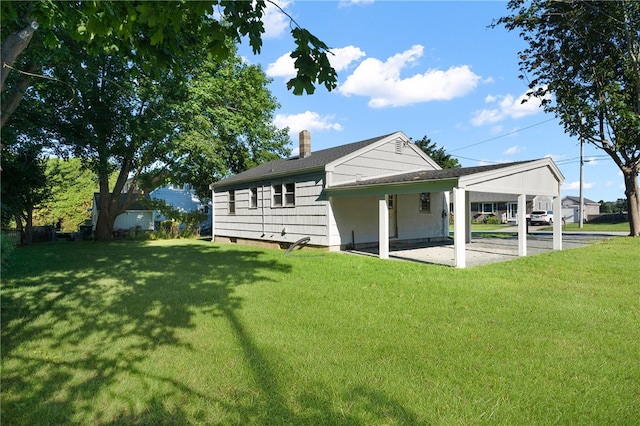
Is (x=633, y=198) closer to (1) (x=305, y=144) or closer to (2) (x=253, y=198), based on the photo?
(1) (x=305, y=144)

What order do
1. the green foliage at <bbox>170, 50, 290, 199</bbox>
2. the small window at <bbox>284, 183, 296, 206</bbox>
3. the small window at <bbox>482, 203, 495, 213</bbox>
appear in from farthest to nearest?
1. the small window at <bbox>482, 203, 495, 213</bbox>
2. the green foliage at <bbox>170, 50, 290, 199</bbox>
3. the small window at <bbox>284, 183, 296, 206</bbox>

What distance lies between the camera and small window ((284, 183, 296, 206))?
560 inches

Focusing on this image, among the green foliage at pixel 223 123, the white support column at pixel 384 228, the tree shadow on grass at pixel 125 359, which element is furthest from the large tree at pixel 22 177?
the white support column at pixel 384 228

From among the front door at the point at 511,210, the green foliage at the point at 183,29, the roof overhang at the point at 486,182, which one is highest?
the green foliage at the point at 183,29

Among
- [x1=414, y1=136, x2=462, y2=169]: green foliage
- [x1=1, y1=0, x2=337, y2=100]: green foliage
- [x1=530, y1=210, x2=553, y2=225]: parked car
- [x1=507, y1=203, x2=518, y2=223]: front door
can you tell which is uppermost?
[x1=414, y1=136, x2=462, y2=169]: green foliage

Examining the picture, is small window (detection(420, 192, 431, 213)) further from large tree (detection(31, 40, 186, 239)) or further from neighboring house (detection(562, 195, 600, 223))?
neighboring house (detection(562, 195, 600, 223))

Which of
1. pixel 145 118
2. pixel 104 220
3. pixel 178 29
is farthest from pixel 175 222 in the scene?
pixel 178 29

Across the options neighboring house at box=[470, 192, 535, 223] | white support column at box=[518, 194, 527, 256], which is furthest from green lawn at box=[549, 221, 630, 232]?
white support column at box=[518, 194, 527, 256]

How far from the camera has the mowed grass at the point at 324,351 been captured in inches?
110

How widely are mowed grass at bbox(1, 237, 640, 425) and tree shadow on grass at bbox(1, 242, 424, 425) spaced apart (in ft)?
0.06

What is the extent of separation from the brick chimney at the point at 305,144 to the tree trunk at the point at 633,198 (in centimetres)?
1495

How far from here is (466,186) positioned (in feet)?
29.2

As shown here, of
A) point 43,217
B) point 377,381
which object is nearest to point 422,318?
point 377,381

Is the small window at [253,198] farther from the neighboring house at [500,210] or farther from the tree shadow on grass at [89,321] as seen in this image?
the neighboring house at [500,210]
